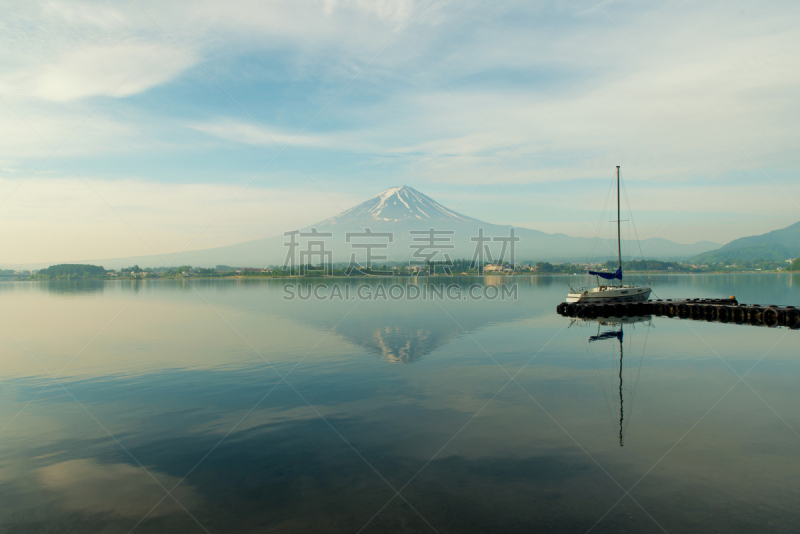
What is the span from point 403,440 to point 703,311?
3561 centimetres

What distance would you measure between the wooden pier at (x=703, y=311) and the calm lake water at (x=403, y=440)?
11847 millimetres

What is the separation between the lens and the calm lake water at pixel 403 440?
7664 millimetres

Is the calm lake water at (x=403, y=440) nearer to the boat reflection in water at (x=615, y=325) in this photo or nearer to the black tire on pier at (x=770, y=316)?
the boat reflection in water at (x=615, y=325)

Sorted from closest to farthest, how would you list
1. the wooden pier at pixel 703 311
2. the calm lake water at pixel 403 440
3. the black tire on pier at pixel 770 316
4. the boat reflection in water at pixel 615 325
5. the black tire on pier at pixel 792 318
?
the calm lake water at pixel 403 440 < the boat reflection in water at pixel 615 325 < the black tire on pier at pixel 792 318 < the black tire on pier at pixel 770 316 < the wooden pier at pixel 703 311

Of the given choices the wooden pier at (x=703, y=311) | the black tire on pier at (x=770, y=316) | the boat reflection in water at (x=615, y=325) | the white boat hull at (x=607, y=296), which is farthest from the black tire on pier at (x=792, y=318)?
the white boat hull at (x=607, y=296)

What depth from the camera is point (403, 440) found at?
10.8m

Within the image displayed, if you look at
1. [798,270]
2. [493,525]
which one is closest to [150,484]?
[493,525]

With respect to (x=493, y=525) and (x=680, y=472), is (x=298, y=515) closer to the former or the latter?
(x=493, y=525)

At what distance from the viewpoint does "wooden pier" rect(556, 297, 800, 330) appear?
3278 cm

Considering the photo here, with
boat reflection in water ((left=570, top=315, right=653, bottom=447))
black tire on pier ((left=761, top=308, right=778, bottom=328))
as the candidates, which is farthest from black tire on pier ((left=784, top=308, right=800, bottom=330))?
boat reflection in water ((left=570, top=315, right=653, bottom=447))

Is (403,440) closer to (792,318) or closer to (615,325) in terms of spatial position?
(615,325)

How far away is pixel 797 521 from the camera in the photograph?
718 cm

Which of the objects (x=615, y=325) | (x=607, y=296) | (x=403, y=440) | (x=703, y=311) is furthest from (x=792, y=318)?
(x=403, y=440)

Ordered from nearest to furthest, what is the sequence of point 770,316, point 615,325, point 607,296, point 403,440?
point 403,440 < point 770,316 < point 615,325 < point 607,296
